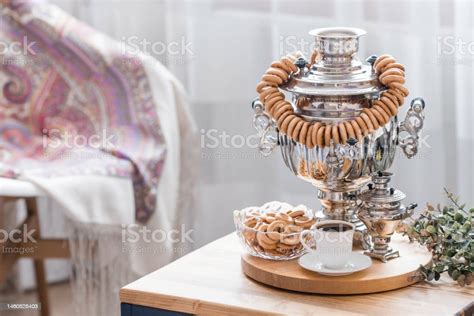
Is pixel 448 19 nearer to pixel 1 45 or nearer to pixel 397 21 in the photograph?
pixel 397 21

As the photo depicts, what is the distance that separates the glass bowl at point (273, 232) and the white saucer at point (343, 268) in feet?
0.10

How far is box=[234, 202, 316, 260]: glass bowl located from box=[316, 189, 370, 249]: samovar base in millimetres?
33

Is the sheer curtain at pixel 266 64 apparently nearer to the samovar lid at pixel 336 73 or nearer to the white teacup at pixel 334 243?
the samovar lid at pixel 336 73

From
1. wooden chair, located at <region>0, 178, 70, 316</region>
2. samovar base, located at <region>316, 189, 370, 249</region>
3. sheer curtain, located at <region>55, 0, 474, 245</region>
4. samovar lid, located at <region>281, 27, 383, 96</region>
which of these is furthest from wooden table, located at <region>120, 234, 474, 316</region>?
sheer curtain, located at <region>55, 0, 474, 245</region>

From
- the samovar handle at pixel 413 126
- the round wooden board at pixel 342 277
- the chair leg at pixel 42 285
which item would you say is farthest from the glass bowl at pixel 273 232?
the chair leg at pixel 42 285

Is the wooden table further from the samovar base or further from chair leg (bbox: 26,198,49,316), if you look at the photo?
chair leg (bbox: 26,198,49,316)

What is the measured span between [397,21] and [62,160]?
2.92 ft

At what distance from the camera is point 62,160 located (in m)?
2.22

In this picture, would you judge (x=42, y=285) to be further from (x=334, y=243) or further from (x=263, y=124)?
(x=334, y=243)

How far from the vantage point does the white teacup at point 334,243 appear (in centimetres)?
142

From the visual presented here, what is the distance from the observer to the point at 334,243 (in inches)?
55.7

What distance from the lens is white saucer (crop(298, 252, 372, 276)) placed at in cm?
141

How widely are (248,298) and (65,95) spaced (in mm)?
1129

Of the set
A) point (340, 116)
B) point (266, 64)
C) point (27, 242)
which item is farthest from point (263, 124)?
point (266, 64)
